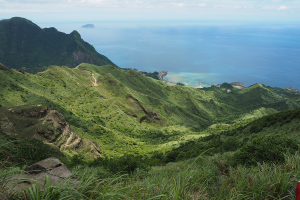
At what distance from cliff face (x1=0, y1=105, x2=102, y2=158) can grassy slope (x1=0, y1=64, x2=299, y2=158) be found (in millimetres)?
6431

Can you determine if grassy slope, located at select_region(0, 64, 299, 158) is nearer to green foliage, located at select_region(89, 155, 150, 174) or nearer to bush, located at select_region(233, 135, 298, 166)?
green foliage, located at select_region(89, 155, 150, 174)

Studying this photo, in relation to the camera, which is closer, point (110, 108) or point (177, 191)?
point (177, 191)

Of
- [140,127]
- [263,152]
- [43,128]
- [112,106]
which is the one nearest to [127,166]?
[263,152]

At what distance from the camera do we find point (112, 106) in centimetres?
6962

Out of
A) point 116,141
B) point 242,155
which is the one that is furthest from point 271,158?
point 116,141

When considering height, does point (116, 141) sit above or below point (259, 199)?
below

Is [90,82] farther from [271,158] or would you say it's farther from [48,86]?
[271,158]

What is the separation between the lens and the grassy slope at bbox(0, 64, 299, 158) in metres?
50.1

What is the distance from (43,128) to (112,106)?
3615 centimetres

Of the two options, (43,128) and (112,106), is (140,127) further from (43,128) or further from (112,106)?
(43,128)

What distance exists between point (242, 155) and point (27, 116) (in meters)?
39.7

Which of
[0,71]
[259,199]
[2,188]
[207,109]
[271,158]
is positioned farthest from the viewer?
[207,109]

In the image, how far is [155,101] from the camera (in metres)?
90.2

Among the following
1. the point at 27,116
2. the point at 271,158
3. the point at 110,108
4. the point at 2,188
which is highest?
the point at 2,188
